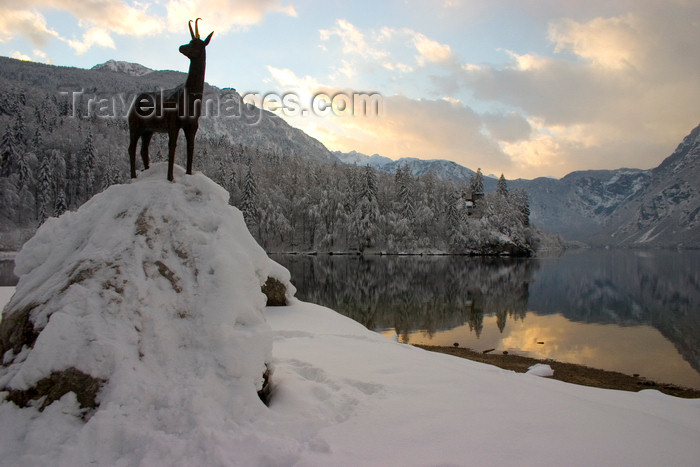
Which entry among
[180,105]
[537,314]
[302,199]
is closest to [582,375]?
[537,314]

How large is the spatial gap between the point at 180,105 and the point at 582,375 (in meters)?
15.4

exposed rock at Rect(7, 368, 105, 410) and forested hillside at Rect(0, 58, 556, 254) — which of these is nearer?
exposed rock at Rect(7, 368, 105, 410)

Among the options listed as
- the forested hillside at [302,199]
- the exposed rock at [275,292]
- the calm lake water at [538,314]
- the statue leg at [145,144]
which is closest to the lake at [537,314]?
the calm lake water at [538,314]

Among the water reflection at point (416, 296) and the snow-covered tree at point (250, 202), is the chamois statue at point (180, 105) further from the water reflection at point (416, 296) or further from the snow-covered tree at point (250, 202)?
the snow-covered tree at point (250, 202)

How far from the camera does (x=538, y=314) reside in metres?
24.9

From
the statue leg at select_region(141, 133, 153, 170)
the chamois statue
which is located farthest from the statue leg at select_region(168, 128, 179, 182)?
the statue leg at select_region(141, 133, 153, 170)

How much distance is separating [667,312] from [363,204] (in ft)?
161

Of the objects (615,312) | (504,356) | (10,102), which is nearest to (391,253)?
(615,312)

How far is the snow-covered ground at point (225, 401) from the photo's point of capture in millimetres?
3227

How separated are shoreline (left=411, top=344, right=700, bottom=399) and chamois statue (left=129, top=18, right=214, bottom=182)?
12.7 metres

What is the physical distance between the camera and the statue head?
610 cm

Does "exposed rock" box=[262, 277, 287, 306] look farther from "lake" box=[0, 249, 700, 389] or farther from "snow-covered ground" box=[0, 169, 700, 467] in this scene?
"lake" box=[0, 249, 700, 389]

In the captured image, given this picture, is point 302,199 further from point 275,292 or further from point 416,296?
point 275,292

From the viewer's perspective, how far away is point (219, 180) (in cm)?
7719
